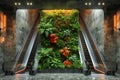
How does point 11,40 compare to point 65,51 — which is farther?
point 65,51

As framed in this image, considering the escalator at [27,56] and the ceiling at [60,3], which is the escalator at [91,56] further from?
the ceiling at [60,3]

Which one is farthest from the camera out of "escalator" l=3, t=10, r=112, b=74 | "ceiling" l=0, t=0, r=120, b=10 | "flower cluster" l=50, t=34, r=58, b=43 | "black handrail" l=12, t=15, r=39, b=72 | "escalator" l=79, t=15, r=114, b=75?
"flower cluster" l=50, t=34, r=58, b=43

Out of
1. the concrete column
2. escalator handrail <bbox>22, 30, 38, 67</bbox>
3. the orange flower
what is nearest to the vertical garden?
the orange flower

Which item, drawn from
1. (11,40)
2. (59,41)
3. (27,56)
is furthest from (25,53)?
(11,40)

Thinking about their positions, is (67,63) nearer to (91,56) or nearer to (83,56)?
(83,56)

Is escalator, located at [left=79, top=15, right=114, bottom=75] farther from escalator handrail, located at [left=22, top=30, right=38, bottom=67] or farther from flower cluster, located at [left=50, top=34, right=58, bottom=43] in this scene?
escalator handrail, located at [left=22, top=30, right=38, bottom=67]

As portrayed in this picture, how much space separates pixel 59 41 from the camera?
72.9 feet

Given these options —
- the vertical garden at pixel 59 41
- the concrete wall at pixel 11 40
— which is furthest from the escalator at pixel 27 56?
the vertical garden at pixel 59 41

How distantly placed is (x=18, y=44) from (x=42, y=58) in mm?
2109

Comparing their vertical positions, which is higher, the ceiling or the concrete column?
the ceiling

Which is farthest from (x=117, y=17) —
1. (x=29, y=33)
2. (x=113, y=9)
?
(x=29, y=33)

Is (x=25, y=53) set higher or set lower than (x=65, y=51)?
lower

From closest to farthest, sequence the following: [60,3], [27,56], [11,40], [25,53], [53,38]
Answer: [60,3] < [11,40] < [53,38] < [27,56] < [25,53]

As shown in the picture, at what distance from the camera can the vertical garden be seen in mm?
21016
